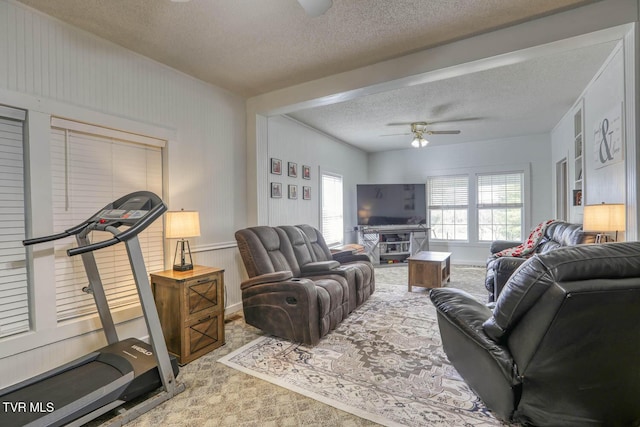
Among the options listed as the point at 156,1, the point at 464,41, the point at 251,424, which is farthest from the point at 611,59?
the point at 251,424

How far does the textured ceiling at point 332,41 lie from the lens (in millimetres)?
2201

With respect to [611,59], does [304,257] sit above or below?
below

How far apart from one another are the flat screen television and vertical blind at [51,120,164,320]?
4.56 meters

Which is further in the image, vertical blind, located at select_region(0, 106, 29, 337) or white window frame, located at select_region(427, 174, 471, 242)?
white window frame, located at select_region(427, 174, 471, 242)

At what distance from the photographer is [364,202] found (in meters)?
6.76

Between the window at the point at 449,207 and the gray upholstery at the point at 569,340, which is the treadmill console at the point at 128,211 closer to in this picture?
the gray upholstery at the point at 569,340

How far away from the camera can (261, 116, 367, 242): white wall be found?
178 inches

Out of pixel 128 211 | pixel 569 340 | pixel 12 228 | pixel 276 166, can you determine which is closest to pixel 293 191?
pixel 276 166

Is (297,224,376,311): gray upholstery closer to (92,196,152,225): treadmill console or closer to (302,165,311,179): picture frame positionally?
(302,165,311,179): picture frame

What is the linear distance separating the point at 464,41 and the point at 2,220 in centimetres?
388

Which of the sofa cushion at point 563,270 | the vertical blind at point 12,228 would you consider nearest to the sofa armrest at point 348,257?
the sofa cushion at point 563,270

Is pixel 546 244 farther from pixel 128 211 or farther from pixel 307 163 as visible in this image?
pixel 128 211

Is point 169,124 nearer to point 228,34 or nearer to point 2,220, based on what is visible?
point 228,34

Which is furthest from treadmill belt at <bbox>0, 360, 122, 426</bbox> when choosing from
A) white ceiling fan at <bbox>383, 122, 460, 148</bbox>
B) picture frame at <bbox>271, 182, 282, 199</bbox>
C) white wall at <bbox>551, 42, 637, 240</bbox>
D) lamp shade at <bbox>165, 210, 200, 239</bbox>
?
white ceiling fan at <bbox>383, 122, 460, 148</bbox>
